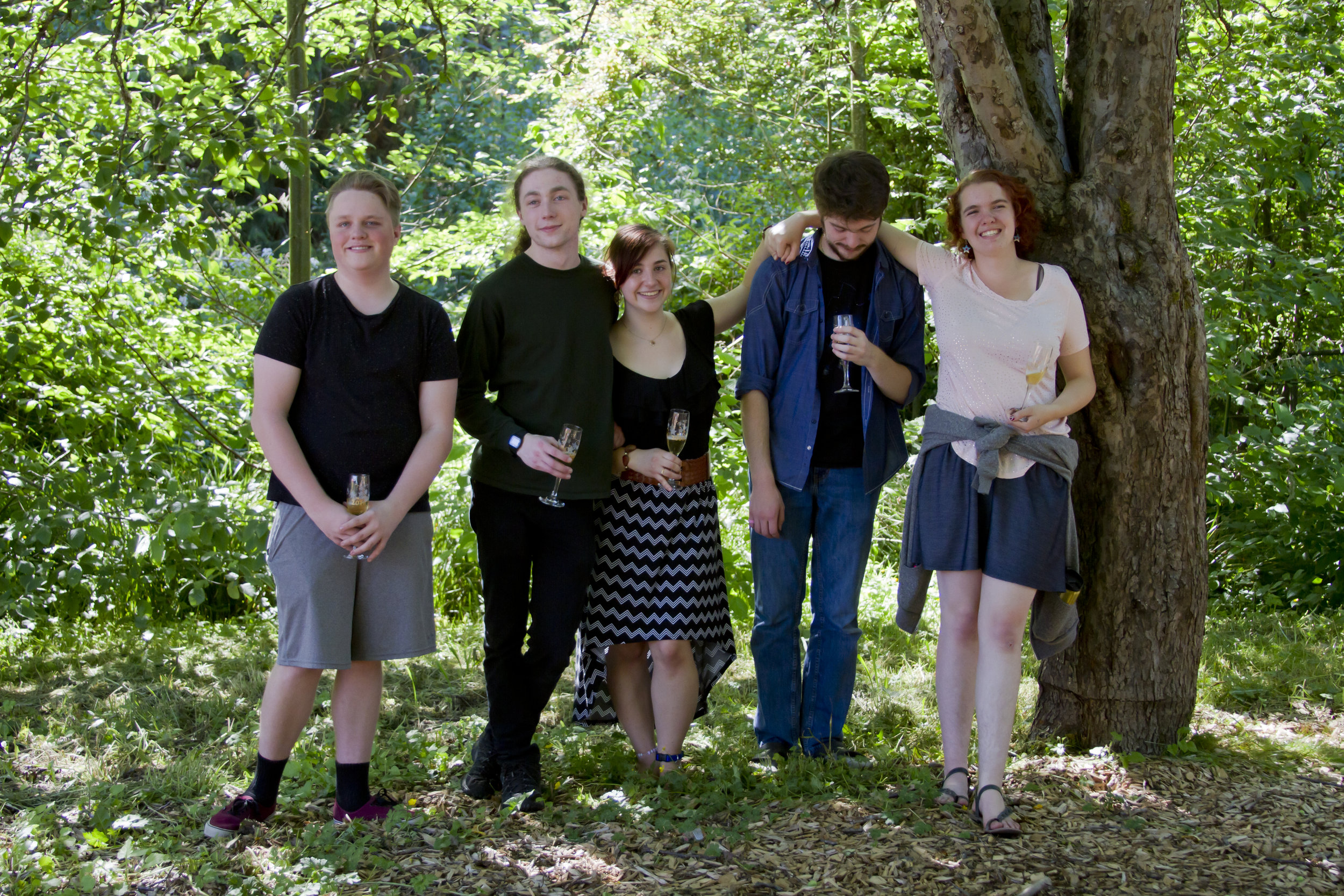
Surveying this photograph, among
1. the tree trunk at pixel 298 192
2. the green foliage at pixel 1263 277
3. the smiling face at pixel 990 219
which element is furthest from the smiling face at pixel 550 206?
the green foliage at pixel 1263 277

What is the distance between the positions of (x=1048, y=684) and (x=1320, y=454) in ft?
10.5

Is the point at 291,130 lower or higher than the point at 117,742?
higher

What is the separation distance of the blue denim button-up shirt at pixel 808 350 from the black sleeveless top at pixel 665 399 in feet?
0.51

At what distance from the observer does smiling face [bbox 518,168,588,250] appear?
3188 mm

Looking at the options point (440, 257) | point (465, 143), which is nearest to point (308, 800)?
point (440, 257)

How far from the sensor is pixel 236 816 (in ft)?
9.86

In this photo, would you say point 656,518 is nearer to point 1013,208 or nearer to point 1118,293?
point 1013,208

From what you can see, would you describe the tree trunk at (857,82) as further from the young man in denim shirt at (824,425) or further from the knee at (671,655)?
the knee at (671,655)

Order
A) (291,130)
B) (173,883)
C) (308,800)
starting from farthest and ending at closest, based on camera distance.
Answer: (291,130)
(308,800)
(173,883)

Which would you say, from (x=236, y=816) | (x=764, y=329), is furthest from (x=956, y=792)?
(x=236, y=816)

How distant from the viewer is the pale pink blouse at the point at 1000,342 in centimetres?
311

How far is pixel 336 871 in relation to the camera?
281 cm

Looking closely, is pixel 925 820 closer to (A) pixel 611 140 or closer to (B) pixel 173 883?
(B) pixel 173 883

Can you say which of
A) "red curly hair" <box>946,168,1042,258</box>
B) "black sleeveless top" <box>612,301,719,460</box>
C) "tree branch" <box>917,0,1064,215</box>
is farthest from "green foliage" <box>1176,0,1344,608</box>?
"black sleeveless top" <box>612,301,719,460</box>
